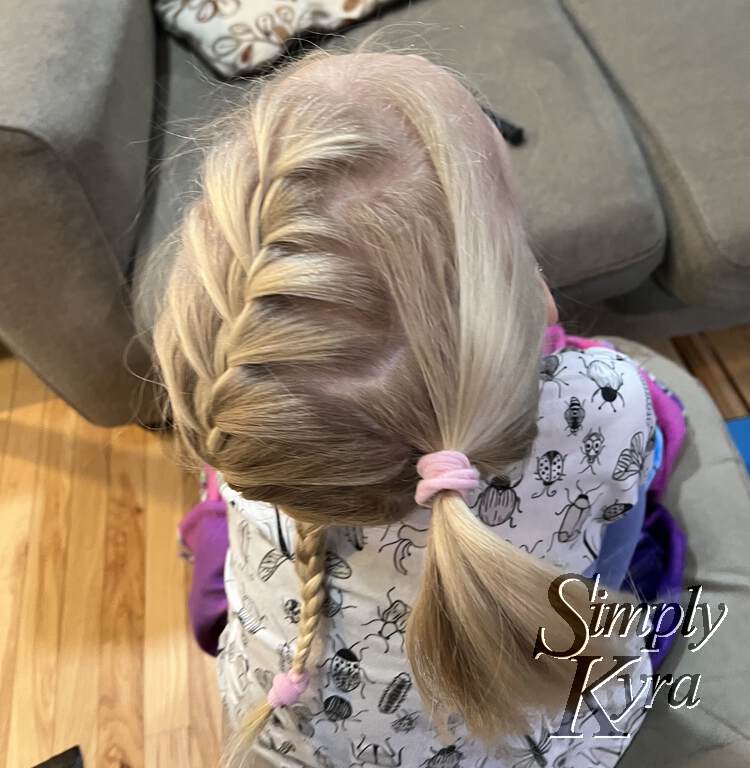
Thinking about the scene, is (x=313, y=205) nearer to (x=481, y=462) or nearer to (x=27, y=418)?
(x=481, y=462)

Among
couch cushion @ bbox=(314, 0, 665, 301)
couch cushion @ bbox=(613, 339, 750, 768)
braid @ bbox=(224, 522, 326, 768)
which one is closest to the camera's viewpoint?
braid @ bbox=(224, 522, 326, 768)

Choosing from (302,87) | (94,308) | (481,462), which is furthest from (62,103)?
(481,462)

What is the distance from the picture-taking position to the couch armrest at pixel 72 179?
80 cm

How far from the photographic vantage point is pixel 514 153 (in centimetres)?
101

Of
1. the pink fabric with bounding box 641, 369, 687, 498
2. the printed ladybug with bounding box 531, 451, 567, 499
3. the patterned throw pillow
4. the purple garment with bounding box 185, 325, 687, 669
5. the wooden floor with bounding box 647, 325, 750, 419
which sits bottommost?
the wooden floor with bounding box 647, 325, 750, 419

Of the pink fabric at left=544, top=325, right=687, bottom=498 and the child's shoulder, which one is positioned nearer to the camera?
the child's shoulder

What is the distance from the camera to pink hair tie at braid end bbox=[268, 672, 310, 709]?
0.57m

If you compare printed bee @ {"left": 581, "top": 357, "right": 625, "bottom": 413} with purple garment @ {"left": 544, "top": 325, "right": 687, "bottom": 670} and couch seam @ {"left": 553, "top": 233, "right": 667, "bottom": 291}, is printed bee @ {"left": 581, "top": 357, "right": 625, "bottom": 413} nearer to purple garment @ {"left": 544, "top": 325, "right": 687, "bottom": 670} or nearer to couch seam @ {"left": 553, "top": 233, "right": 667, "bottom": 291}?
purple garment @ {"left": 544, "top": 325, "right": 687, "bottom": 670}

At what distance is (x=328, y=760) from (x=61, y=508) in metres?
0.79

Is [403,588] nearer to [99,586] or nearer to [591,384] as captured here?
[591,384]

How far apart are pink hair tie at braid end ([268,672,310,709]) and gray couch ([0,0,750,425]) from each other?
49cm

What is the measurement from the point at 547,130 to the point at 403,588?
73 cm

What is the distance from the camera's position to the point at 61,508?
1.24 meters

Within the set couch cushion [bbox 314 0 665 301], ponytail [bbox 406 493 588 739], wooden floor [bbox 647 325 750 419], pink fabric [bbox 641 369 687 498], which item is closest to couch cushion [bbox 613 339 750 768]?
pink fabric [bbox 641 369 687 498]
